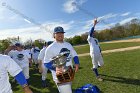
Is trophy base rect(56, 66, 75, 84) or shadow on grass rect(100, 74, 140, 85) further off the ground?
trophy base rect(56, 66, 75, 84)

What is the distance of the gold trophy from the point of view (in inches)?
252

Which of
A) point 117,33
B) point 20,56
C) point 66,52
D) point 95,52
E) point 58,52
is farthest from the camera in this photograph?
point 117,33

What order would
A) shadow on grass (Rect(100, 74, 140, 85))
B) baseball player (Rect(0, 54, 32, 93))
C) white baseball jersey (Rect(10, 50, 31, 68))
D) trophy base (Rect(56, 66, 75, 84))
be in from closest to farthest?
baseball player (Rect(0, 54, 32, 93))
trophy base (Rect(56, 66, 75, 84))
shadow on grass (Rect(100, 74, 140, 85))
white baseball jersey (Rect(10, 50, 31, 68))

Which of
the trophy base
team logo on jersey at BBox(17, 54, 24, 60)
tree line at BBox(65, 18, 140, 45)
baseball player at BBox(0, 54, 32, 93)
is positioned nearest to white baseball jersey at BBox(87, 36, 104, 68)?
team logo on jersey at BBox(17, 54, 24, 60)

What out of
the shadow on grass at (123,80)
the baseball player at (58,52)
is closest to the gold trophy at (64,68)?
the baseball player at (58,52)

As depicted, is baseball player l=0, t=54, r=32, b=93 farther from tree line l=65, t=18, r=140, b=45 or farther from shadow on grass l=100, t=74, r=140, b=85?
tree line l=65, t=18, r=140, b=45

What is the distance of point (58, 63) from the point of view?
21.6ft

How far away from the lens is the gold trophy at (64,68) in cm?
640

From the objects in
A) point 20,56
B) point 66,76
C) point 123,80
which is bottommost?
point 123,80

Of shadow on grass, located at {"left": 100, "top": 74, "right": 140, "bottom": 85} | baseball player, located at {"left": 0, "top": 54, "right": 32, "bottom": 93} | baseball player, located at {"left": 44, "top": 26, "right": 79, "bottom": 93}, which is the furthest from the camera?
shadow on grass, located at {"left": 100, "top": 74, "right": 140, "bottom": 85}

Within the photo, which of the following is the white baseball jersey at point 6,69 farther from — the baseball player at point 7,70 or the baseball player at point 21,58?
the baseball player at point 21,58

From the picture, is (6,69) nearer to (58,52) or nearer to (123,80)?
(58,52)

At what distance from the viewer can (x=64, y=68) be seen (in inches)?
254

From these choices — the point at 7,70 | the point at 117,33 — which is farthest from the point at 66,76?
the point at 117,33
